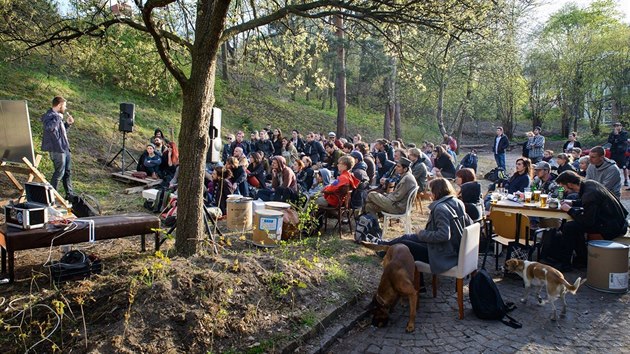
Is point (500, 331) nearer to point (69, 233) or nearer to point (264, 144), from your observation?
Answer: point (69, 233)

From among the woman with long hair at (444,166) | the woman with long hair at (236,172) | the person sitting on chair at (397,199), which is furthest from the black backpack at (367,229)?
the woman with long hair at (444,166)

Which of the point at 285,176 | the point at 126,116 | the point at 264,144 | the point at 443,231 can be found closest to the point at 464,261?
the point at 443,231

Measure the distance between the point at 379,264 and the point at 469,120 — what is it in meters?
38.4

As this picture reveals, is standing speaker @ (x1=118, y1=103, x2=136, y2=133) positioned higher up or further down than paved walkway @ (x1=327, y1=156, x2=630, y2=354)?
higher up

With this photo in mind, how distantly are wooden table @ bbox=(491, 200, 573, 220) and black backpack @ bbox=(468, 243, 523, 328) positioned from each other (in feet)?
6.50

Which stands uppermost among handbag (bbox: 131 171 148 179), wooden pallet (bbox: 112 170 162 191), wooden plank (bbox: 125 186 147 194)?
handbag (bbox: 131 171 148 179)

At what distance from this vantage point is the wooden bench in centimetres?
438

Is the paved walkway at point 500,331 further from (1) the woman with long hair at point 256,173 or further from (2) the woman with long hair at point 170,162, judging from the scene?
(2) the woman with long hair at point 170,162

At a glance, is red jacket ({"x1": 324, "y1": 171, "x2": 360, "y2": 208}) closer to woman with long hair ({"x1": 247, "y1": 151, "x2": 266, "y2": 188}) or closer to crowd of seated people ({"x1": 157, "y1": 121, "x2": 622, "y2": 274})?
crowd of seated people ({"x1": 157, "y1": 121, "x2": 622, "y2": 274})

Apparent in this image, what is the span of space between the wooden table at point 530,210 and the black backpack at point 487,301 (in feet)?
6.50

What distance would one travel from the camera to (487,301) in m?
4.48

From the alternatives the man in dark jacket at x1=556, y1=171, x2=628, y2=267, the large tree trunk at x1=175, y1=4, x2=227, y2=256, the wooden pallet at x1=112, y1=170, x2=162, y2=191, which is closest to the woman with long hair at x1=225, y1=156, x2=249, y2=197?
the wooden pallet at x1=112, y1=170, x2=162, y2=191

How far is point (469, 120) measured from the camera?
41281 millimetres

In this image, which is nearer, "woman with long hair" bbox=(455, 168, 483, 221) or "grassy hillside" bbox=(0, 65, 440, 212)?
"woman with long hair" bbox=(455, 168, 483, 221)
